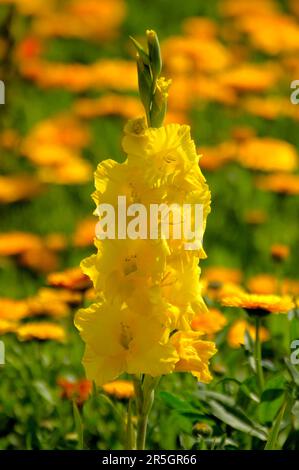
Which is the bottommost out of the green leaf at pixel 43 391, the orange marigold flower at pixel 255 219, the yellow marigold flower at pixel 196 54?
the green leaf at pixel 43 391

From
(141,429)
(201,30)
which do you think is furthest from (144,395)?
(201,30)

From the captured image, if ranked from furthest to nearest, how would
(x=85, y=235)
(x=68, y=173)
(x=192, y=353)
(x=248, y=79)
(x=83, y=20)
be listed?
(x=83, y=20) → (x=248, y=79) → (x=68, y=173) → (x=85, y=235) → (x=192, y=353)

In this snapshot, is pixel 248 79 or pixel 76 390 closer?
pixel 76 390

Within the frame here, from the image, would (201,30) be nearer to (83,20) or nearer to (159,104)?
(83,20)

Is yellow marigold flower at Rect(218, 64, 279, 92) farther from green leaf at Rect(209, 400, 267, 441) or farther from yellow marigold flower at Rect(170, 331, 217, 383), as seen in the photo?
yellow marigold flower at Rect(170, 331, 217, 383)

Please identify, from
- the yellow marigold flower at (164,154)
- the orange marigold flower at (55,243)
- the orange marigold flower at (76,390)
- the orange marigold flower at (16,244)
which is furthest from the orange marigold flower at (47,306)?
the yellow marigold flower at (164,154)

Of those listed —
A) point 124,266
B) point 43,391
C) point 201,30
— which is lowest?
point 43,391

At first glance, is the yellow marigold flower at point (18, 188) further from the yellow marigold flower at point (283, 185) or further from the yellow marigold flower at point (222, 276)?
the yellow marigold flower at point (222, 276)
